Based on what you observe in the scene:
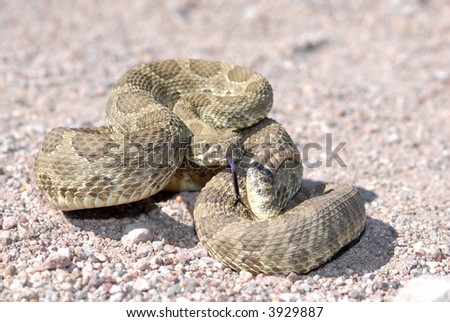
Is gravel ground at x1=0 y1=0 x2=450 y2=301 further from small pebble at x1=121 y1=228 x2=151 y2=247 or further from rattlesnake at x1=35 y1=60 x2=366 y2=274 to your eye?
rattlesnake at x1=35 y1=60 x2=366 y2=274

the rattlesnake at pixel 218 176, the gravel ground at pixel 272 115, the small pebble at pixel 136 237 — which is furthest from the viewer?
the small pebble at pixel 136 237

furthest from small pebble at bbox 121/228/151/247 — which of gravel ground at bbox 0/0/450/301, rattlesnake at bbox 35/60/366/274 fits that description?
rattlesnake at bbox 35/60/366/274

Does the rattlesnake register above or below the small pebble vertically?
above

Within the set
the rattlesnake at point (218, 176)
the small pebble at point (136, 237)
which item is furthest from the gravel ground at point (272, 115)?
the rattlesnake at point (218, 176)

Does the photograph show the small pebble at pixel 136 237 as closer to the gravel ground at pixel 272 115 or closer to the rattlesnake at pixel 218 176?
the gravel ground at pixel 272 115

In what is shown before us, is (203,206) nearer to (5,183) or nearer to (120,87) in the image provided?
(120,87)

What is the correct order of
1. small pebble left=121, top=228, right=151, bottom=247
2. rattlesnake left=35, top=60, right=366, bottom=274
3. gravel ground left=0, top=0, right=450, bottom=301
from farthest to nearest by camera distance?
small pebble left=121, top=228, right=151, bottom=247 < rattlesnake left=35, top=60, right=366, bottom=274 < gravel ground left=0, top=0, right=450, bottom=301
